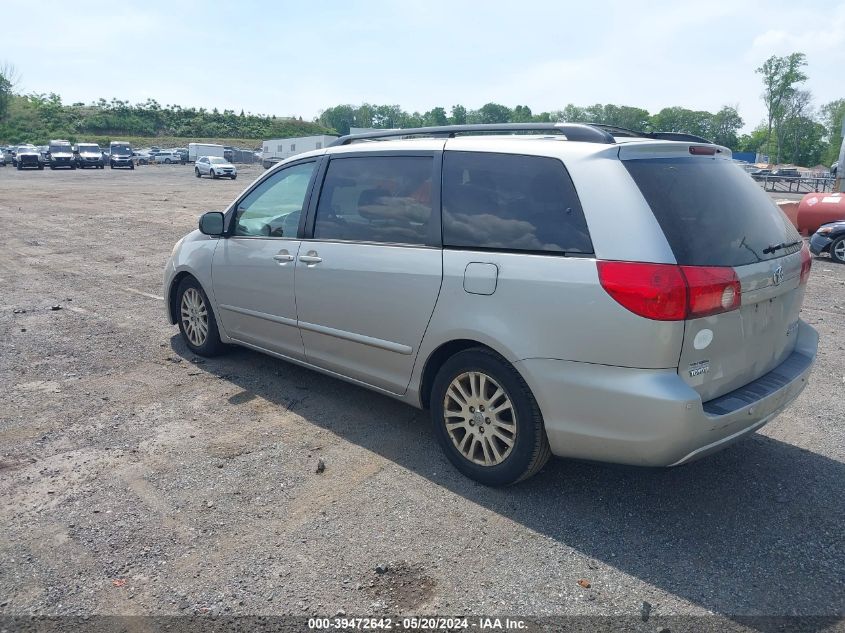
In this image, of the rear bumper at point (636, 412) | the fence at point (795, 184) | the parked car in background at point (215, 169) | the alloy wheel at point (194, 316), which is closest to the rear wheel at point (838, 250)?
the rear bumper at point (636, 412)

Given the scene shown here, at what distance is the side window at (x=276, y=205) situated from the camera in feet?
16.4

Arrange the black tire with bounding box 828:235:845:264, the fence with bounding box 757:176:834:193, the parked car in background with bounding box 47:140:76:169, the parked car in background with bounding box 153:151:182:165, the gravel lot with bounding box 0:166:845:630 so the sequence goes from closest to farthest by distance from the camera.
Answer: the gravel lot with bounding box 0:166:845:630
the black tire with bounding box 828:235:845:264
the fence with bounding box 757:176:834:193
the parked car in background with bounding box 47:140:76:169
the parked car in background with bounding box 153:151:182:165

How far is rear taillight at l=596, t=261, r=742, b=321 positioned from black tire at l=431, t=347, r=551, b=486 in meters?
0.71

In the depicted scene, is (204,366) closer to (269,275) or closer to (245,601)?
(269,275)

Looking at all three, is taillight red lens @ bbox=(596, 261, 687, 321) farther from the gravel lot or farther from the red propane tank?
the red propane tank

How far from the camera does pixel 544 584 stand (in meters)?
2.99

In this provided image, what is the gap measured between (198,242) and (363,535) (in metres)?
3.44

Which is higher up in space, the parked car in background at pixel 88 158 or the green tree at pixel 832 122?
the green tree at pixel 832 122

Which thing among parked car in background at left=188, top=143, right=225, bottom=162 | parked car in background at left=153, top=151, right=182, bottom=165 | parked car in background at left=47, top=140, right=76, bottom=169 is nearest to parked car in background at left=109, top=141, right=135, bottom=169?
parked car in background at left=47, top=140, right=76, bottom=169

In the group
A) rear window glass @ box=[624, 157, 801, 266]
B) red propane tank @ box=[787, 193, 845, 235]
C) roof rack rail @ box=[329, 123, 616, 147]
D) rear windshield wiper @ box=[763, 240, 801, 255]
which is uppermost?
roof rack rail @ box=[329, 123, 616, 147]

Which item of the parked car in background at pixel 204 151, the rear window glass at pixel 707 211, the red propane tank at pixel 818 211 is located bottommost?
the red propane tank at pixel 818 211

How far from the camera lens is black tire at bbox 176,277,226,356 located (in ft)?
19.2

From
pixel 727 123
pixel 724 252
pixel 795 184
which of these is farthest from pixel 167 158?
pixel 727 123

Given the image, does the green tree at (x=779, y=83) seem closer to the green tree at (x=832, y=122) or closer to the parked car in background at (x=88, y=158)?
the green tree at (x=832, y=122)
